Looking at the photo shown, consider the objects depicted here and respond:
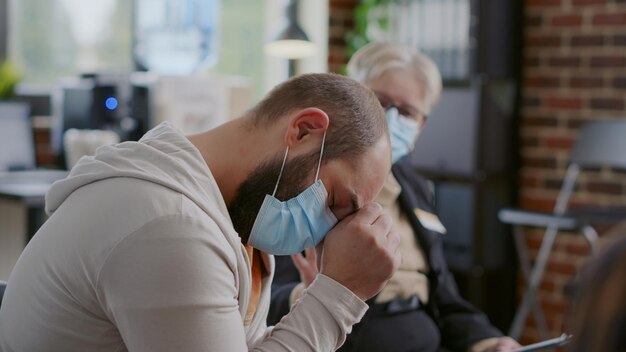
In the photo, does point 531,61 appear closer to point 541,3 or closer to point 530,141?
point 541,3

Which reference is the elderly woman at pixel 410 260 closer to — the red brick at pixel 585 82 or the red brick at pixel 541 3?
the red brick at pixel 585 82

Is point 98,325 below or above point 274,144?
below

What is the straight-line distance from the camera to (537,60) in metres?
4.38

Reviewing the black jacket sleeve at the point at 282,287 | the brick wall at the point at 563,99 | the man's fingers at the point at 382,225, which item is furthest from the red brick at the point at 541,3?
the man's fingers at the point at 382,225

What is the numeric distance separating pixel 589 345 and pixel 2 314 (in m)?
0.89

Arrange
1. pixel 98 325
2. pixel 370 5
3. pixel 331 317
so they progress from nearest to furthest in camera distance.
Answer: pixel 98 325 < pixel 331 317 < pixel 370 5

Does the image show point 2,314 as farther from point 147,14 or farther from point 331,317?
point 147,14

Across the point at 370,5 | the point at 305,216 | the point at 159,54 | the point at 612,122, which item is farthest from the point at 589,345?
the point at 159,54

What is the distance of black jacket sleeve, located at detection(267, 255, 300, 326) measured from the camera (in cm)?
188

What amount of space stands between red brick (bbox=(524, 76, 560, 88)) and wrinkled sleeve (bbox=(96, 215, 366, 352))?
345cm

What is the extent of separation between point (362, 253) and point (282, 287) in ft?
2.03

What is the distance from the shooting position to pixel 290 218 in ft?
4.53

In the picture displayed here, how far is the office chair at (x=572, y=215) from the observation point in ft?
11.9

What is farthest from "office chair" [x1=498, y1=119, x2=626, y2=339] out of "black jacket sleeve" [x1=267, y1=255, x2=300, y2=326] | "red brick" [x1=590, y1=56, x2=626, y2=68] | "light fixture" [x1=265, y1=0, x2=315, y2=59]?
Result: "black jacket sleeve" [x1=267, y1=255, x2=300, y2=326]
